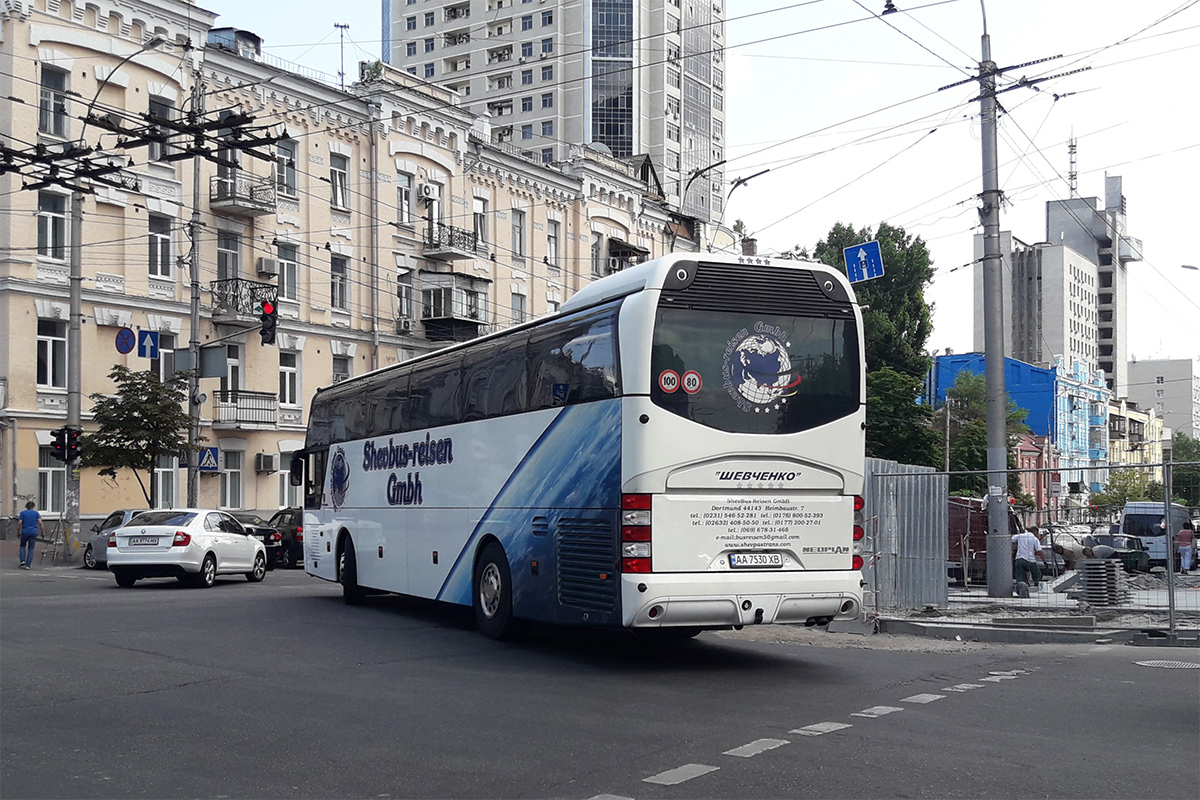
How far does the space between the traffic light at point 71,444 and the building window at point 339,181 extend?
595 inches

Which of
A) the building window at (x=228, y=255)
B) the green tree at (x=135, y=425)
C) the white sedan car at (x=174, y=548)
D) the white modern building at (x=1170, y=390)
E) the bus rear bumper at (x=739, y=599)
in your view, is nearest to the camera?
the bus rear bumper at (x=739, y=599)

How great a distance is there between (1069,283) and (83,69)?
12001 centimetres

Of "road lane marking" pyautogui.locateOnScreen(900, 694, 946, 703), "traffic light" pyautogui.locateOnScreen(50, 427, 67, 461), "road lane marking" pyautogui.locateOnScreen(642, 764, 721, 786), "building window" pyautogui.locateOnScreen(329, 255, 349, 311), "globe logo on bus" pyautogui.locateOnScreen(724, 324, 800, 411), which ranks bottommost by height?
"road lane marking" pyautogui.locateOnScreen(900, 694, 946, 703)

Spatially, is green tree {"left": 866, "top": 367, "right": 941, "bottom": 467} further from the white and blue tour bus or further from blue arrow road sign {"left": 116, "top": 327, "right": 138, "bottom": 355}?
the white and blue tour bus

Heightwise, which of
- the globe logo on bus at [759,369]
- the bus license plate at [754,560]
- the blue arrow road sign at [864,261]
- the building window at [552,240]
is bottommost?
the bus license plate at [754,560]

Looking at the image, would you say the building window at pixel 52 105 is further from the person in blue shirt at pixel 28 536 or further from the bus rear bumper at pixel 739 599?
the bus rear bumper at pixel 739 599

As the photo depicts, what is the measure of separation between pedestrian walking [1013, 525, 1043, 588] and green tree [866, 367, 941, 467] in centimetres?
3040

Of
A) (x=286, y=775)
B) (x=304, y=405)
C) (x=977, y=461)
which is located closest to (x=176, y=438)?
(x=304, y=405)

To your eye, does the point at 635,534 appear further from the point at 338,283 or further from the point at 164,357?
the point at 338,283

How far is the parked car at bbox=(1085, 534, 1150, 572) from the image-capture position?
15.7 metres

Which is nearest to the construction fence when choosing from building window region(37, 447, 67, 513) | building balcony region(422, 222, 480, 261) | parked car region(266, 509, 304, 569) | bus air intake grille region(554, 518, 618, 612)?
bus air intake grille region(554, 518, 618, 612)

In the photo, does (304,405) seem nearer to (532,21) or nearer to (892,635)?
(892,635)

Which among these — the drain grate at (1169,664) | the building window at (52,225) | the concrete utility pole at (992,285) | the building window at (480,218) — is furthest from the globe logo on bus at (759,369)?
the building window at (480,218)

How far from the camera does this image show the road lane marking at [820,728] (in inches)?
328
